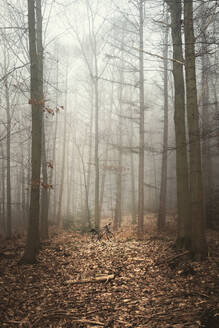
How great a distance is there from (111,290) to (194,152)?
3.94 m

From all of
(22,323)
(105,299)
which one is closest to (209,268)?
(105,299)

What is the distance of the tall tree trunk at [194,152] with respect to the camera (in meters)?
6.20

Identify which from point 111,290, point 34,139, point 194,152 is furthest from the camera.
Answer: point 34,139

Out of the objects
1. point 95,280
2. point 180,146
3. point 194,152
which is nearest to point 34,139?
point 95,280

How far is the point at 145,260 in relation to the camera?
6.82 metres

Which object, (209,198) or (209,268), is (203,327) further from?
(209,198)

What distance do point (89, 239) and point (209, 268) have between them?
19.9 feet

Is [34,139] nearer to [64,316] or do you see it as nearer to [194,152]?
[194,152]

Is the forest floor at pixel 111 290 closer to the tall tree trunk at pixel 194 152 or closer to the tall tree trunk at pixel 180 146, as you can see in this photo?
the tall tree trunk at pixel 194 152

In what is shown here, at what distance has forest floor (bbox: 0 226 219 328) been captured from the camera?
412cm

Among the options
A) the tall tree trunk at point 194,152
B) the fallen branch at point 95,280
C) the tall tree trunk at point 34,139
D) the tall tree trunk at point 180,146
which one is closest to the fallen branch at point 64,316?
the fallen branch at point 95,280

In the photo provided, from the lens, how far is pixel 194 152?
20.8 ft

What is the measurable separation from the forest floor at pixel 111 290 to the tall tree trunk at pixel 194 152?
53cm

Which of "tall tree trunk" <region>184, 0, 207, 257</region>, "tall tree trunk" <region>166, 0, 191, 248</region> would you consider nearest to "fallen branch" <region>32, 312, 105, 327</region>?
"tall tree trunk" <region>184, 0, 207, 257</region>
